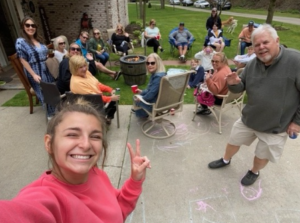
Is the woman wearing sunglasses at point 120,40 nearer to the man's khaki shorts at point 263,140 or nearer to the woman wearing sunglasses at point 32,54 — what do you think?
the woman wearing sunglasses at point 32,54

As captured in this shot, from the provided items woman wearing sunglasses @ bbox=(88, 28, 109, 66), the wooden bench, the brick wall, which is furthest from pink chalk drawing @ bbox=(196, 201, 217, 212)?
the brick wall

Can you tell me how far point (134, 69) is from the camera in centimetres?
518

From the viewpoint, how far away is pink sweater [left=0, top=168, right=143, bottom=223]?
0.58 m

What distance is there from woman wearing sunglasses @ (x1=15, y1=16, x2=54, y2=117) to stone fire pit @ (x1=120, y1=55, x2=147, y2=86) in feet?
6.59

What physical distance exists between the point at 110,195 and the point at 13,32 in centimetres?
810

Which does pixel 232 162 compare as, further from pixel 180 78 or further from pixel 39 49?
pixel 39 49

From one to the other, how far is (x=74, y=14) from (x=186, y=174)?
30.6ft

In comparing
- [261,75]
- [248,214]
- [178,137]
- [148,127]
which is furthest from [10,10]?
[248,214]

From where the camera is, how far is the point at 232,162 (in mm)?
2820

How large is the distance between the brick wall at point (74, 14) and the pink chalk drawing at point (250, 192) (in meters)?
8.96

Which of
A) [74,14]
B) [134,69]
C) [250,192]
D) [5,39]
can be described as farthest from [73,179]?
[74,14]

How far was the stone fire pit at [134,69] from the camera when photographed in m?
5.13

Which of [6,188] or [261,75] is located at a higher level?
[261,75]

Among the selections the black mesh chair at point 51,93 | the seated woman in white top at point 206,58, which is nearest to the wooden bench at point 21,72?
the black mesh chair at point 51,93
